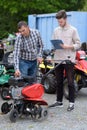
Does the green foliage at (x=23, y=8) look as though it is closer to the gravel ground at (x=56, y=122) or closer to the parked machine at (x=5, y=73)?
the parked machine at (x=5, y=73)

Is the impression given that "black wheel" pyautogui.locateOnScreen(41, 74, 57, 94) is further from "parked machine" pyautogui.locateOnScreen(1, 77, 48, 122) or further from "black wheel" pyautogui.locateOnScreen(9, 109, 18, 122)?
"black wheel" pyautogui.locateOnScreen(9, 109, 18, 122)

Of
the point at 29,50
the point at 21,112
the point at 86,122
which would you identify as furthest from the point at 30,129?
the point at 29,50

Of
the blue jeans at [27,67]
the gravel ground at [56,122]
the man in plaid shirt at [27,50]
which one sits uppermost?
the man in plaid shirt at [27,50]

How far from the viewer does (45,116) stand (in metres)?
7.63

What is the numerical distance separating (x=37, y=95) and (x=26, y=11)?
1539 centimetres

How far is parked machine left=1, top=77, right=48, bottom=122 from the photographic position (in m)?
7.39

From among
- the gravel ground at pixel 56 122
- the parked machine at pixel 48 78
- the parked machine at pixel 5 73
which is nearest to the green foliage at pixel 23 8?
the parked machine at pixel 48 78

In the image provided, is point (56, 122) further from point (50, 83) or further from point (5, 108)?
point (50, 83)

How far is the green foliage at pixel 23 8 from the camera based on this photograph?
21969mm

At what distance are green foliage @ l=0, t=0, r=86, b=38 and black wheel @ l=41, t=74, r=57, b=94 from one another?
39.3 ft

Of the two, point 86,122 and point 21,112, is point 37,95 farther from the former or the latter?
point 86,122

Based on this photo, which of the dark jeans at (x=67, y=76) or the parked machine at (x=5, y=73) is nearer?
the dark jeans at (x=67, y=76)

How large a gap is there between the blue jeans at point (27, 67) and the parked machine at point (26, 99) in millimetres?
444

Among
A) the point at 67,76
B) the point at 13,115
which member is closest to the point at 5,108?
the point at 13,115
